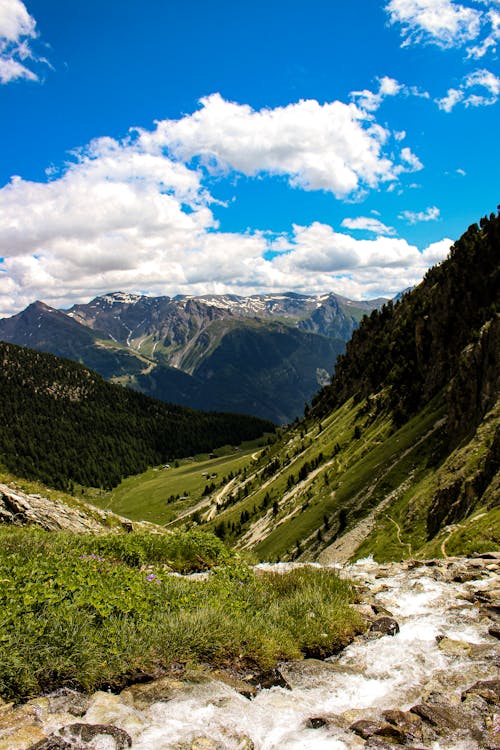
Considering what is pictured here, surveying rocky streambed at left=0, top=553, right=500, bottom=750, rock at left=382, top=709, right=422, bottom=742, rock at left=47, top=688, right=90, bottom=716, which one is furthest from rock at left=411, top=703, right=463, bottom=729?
rock at left=47, top=688, right=90, bottom=716

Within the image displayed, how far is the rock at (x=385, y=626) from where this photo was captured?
1058 cm

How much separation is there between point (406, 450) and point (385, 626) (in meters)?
76.3

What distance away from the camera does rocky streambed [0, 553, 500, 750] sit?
6.21 meters

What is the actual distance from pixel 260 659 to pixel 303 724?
200 cm

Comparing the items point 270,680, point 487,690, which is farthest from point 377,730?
point 487,690

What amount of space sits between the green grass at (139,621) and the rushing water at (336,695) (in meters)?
0.81

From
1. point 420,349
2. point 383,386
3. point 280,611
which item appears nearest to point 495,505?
point 280,611

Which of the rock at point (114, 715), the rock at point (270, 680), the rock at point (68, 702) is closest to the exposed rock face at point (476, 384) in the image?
the rock at point (270, 680)

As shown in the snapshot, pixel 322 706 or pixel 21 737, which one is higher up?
pixel 21 737

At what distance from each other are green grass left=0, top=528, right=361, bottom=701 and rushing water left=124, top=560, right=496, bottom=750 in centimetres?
81

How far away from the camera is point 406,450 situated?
81.6 metres

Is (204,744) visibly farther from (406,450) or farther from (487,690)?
(406,450)

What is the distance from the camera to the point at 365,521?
68562 millimetres

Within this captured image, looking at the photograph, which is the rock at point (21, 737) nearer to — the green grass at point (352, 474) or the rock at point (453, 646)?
the rock at point (453, 646)
